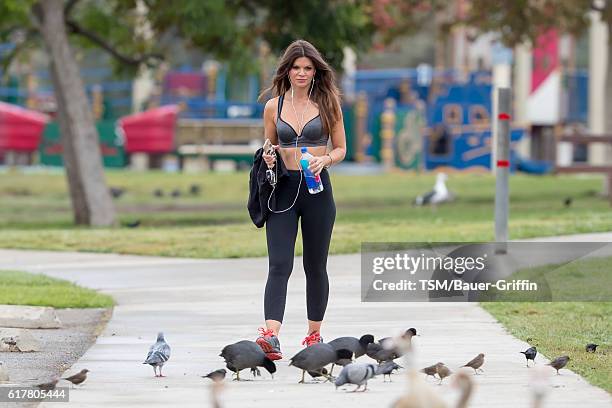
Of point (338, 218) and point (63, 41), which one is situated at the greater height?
point (63, 41)

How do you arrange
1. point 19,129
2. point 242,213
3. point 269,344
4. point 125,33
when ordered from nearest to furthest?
point 269,344 < point 125,33 < point 242,213 < point 19,129

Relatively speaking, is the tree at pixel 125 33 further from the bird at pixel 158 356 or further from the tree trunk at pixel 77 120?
the bird at pixel 158 356

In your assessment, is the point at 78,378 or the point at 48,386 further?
the point at 78,378

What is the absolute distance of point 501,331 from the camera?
1102 cm

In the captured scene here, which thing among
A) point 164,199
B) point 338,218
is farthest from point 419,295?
point 164,199

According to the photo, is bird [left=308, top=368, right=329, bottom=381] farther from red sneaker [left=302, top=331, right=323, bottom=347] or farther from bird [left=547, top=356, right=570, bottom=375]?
bird [left=547, top=356, right=570, bottom=375]

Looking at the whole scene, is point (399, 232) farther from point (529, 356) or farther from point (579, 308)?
point (529, 356)

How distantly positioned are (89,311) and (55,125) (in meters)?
30.6

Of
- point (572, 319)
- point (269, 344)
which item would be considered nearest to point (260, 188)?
point (269, 344)

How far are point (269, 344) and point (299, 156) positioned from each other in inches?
47.6

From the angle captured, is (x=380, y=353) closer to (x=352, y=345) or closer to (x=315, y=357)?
(x=352, y=345)

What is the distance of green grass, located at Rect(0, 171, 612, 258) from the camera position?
18.7 meters

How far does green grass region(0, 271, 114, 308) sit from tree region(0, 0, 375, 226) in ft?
26.7

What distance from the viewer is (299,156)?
32.0 ft
